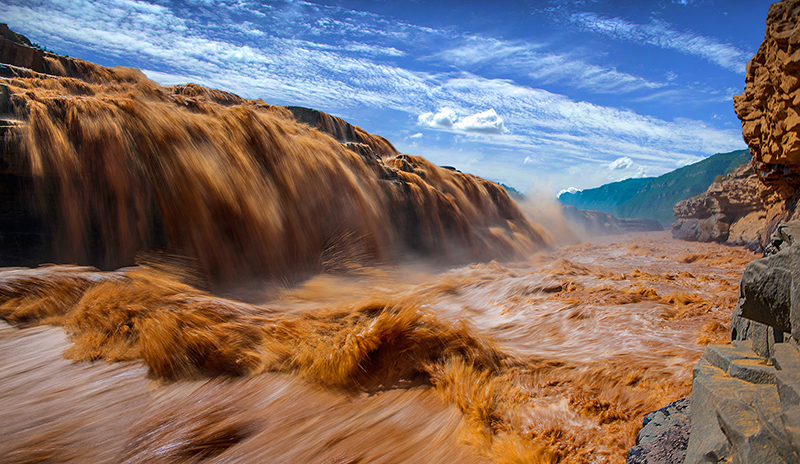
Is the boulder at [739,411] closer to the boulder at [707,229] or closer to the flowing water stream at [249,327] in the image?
the flowing water stream at [249,327]

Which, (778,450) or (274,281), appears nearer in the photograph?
(778,450)

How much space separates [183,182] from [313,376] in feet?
9.24

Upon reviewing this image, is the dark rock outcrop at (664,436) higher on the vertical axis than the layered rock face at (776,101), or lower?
lower

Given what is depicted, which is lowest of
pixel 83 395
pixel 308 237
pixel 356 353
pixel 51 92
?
pixel 83 395

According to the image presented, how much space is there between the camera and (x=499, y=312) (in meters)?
3.53

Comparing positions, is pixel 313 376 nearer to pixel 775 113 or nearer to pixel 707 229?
pixel 775 113

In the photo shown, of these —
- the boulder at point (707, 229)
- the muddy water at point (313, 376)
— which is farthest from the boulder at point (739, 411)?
the boulder at point (707, 229)

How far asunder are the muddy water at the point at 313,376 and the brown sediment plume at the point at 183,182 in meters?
0.70

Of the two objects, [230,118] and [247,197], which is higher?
[230,118]

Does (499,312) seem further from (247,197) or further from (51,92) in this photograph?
(51,92)

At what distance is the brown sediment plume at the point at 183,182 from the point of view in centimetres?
323

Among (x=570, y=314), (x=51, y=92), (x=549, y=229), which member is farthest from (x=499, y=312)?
(x=549, y=229)

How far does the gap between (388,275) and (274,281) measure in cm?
178

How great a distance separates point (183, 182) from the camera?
12.3 feet
